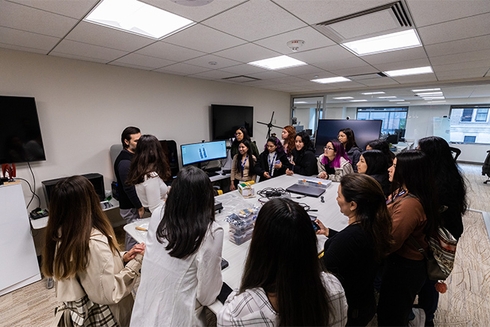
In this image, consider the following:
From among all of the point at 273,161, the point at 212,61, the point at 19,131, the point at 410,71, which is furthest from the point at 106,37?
the point at 410,71

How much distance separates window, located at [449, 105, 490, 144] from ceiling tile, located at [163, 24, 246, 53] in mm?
10436

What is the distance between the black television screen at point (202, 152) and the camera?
3.84 m

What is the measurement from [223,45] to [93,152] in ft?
7.48

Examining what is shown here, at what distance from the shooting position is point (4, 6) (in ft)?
4.74

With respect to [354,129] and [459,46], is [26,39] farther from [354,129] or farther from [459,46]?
[354,129]

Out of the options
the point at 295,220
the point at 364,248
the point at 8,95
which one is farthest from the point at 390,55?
the point at 8,95

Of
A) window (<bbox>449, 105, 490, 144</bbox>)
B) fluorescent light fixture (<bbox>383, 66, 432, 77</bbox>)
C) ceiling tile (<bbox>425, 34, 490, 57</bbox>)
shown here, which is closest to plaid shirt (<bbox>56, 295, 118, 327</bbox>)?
ceiling tile (<bbox>425, 34, 490, 57</bbox>)

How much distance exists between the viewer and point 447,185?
142cm

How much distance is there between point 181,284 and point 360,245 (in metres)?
0.84

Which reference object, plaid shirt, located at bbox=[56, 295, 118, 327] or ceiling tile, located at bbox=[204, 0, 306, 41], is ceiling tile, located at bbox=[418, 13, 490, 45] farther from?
plaid shirt, located at bbox=[56, 295, 118, 327]

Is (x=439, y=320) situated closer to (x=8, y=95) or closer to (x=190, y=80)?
(x=190, y=80)

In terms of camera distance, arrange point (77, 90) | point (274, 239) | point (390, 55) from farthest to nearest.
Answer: point (77, 90)
point (390, 55)
point (274, 239)

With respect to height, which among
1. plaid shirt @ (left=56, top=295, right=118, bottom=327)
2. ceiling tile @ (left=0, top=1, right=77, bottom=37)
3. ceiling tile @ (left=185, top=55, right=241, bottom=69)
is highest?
ceiling tile @ (left=185, top=55, right=241, bottom=69)

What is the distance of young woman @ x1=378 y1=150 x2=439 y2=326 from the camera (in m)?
1.25
